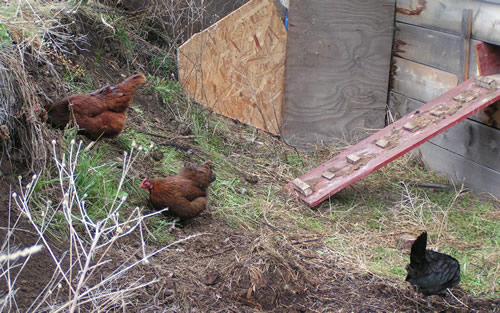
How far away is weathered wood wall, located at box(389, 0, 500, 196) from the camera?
5.17m

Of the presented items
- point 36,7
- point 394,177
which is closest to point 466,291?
point 394,177

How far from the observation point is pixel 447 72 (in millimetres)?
5645

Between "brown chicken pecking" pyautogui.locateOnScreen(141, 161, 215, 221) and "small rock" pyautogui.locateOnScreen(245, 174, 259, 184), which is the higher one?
"brown chicken pecking" pyautogui.locateOnScreen(141, 161, 215, 221)

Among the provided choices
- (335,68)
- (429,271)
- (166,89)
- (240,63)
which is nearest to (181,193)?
(429,271)

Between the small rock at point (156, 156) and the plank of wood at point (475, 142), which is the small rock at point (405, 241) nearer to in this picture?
the plank of wood at point (475, 142)

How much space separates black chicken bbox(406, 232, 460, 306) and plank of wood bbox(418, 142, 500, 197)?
6.38 ft

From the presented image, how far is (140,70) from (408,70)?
9.88 ft

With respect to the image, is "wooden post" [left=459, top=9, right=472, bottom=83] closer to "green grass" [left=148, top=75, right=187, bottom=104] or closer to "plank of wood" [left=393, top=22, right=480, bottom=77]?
"plank of wood" [left=393, top=22, right=480, bottom=77]

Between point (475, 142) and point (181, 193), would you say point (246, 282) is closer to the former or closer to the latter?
point (181, 193)

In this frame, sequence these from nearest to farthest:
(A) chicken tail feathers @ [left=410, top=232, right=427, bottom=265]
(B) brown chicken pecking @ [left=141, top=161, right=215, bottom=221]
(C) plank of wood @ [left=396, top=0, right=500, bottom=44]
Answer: (A) chicken tail feathers @ [left=410, top=232, right=427, bottom=265] < (B) brown chicken pecking @ [left=141, top=161, right=215, bottom=221] < (C) plank of wood @ [left=396, top=0, right=500, bottom=44]

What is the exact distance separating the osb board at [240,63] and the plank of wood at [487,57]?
2.21 meters

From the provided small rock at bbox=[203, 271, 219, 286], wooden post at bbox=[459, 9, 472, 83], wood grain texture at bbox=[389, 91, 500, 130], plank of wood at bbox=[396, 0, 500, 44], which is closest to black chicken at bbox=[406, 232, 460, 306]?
small rock at bbox=[203, 271, 219, 286]

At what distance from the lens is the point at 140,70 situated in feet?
21.3

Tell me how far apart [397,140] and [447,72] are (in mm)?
1113
